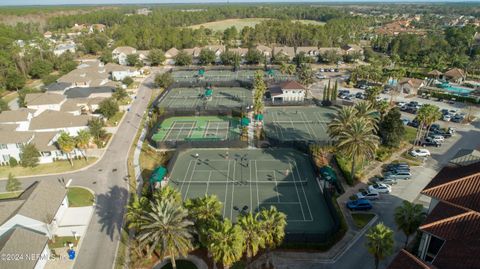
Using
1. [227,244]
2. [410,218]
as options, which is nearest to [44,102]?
[227,244]

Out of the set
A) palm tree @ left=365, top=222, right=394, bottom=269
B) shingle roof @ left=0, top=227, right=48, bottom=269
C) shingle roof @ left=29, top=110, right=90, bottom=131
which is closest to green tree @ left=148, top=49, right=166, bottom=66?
shingle roof @ left=29, top=110, right=90, bottom=131

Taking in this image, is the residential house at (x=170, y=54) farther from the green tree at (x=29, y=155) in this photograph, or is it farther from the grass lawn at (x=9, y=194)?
the grass lawn at (x=9, y=194)

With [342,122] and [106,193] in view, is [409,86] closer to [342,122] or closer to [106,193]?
[342,122]

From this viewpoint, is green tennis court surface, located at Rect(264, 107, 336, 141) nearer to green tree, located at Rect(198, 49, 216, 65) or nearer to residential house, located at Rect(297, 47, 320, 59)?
green tree, located at Rect(198, 49, 216, 65)

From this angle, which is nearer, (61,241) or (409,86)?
(61,241)

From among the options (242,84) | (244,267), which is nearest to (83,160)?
(244,267)

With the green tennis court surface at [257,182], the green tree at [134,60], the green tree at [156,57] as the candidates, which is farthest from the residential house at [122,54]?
the green tennis court surface at [257,182]
